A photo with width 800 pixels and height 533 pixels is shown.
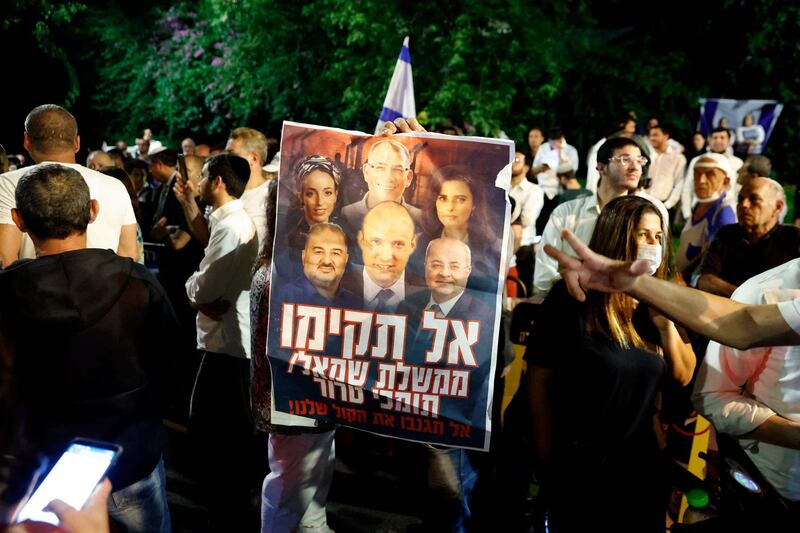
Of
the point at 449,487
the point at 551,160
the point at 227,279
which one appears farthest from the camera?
the point at 551,160

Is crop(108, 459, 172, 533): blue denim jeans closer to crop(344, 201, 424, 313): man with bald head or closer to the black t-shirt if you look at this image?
crop(344, 201, 424, 313): man with bald head

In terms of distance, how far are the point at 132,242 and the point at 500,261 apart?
8.85ft

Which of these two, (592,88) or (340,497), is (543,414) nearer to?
(340,497)

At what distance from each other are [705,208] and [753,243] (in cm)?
142

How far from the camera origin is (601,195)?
4.94 metres

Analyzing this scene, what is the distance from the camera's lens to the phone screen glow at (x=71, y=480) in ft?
5.46

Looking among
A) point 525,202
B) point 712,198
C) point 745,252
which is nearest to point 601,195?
point 745,252

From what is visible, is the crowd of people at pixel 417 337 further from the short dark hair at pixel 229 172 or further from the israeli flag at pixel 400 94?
the israeli flag at pixel 400 94

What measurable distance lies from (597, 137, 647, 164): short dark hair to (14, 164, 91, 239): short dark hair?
3.36 m

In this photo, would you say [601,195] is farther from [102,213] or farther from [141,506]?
[141,506]

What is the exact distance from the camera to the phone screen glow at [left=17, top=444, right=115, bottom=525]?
166 centimetres

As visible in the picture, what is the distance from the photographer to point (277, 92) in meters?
17.6

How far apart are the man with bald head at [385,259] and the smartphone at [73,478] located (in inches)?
42.7

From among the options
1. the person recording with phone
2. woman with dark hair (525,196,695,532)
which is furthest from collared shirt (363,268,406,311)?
the person recording with phone
